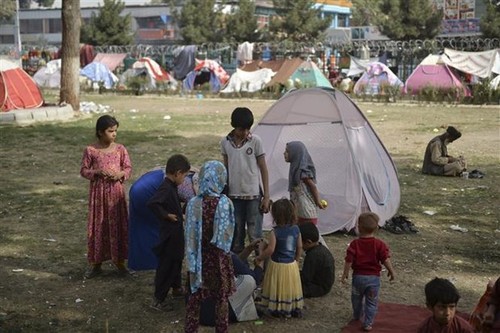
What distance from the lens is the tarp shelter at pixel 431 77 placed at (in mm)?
24997

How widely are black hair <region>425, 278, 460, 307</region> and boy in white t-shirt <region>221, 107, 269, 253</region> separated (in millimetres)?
2268

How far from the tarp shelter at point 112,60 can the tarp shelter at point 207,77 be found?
5320 millimetres

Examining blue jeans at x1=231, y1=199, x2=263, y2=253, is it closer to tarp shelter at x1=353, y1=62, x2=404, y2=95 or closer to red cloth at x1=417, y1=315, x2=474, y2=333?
red cloth at x1=417, y1=315, x2=474, y2=333

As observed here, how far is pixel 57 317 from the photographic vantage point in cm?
486

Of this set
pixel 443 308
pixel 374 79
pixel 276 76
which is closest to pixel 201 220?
pixel 443 308

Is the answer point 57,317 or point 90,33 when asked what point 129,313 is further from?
point 90,33

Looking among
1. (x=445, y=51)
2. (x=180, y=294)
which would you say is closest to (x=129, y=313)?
(x=180, y=294)

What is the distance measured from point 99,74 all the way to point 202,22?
17316mm

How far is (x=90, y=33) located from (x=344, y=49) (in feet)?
65.5

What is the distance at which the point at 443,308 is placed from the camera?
3414 mm

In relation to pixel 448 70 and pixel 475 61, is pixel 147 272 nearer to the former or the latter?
pixel 448 70

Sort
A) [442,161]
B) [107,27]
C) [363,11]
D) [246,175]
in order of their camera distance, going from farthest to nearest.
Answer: [363,11] < [107,27] < [442,161] < [246,175]

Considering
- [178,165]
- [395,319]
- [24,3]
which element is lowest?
[395,319]

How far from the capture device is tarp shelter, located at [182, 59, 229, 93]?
30781 mm
